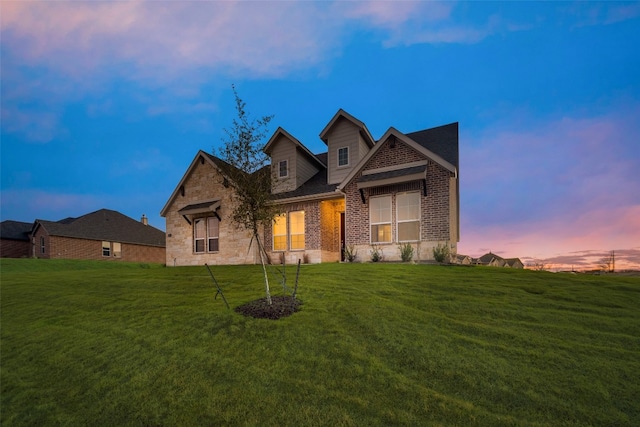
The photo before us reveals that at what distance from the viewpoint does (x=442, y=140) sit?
1794 cm

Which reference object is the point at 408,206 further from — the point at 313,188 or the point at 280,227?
the point at 280,227

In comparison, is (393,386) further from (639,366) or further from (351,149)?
(351,149)

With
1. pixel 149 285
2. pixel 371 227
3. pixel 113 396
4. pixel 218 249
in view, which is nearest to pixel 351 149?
pixel 371 227

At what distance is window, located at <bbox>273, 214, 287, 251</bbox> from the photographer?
18906 mm

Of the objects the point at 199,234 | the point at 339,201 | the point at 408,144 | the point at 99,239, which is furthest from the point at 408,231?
the point at 99,239

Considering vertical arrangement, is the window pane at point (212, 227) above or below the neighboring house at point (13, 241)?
above

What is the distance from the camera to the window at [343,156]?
18.6 metres

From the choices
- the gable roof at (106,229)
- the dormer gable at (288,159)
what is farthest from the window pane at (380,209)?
the gable roof at (106,229)

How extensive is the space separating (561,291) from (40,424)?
1167 centimetres

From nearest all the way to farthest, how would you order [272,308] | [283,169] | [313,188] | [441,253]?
[272,308] → [441,253] → [313,188] → [283,169]

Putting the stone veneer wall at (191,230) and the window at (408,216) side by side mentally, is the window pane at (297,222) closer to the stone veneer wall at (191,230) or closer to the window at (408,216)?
the stone veneer wall at (191,230)

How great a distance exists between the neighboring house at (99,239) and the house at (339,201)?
21844mm

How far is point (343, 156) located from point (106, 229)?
35.1 meters

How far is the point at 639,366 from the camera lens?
5246 mm
